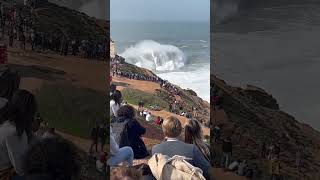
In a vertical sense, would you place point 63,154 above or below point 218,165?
above

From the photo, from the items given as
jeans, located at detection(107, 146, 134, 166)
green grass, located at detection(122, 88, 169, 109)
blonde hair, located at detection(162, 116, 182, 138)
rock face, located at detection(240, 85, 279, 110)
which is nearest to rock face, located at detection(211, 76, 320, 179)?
rock face, located at detection(240, 85, 279, 110)

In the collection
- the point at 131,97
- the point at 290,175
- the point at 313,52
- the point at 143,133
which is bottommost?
the point at 290,175

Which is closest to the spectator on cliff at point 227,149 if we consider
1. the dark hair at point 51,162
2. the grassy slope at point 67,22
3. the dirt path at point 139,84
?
the dirt path at point 139,84

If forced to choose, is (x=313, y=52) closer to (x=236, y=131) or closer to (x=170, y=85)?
(x=236, y=131)

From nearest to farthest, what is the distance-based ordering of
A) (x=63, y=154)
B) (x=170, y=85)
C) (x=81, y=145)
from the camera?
(x=63, y=154) < (x=81, y=145) < (x=170, y=85)

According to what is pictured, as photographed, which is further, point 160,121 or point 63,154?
point 160,121

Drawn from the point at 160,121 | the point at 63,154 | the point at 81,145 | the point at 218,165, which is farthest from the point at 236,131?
the point at 63,154
